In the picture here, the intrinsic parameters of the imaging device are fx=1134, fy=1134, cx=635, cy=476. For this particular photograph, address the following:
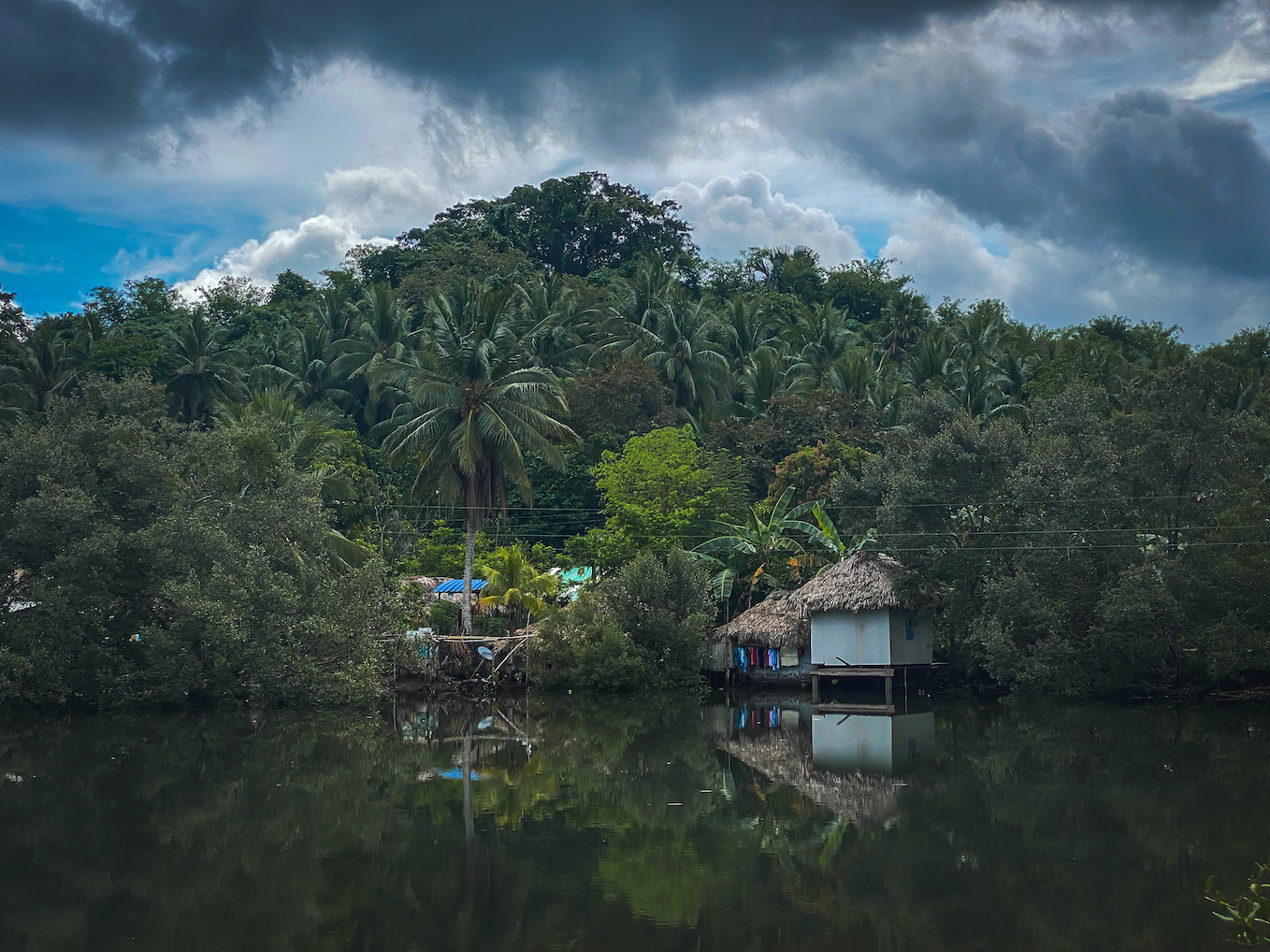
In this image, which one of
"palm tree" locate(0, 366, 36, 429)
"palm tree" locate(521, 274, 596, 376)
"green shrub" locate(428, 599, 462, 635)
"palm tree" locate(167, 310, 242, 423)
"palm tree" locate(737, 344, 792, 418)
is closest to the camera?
"green shrub" locate(428, 599, 462, 635)

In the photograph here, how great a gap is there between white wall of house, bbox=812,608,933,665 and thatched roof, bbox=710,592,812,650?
1.73ft

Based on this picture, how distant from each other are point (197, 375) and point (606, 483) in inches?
793

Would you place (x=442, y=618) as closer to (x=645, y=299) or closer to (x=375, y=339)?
(x=375, y=339)

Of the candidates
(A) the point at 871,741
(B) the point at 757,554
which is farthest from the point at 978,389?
(A) the point at 871,741

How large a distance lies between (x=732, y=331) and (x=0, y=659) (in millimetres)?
34839

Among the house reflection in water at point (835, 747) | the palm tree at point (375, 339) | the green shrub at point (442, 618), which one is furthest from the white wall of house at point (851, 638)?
the palm tree at point (375, 339)

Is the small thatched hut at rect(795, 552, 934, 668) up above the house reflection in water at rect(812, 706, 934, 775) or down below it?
above

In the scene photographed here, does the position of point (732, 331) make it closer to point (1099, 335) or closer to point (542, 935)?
point (1099, 335)

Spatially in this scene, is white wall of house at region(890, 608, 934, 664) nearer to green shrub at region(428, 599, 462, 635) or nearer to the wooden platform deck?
the wooden platform deck

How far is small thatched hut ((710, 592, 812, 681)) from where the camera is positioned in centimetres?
3084

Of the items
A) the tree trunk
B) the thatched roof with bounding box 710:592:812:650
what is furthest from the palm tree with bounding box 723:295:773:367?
the tree trunk

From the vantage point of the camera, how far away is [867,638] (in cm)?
3005

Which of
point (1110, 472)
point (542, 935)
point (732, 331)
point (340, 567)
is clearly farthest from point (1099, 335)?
point (542, 935)

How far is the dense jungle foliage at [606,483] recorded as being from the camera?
82.8 feet
